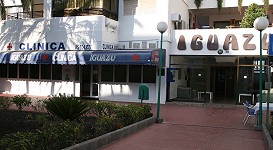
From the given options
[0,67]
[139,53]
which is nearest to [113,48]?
[139,53]

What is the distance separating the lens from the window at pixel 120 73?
19.2 m

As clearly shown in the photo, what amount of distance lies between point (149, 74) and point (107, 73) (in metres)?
2.69

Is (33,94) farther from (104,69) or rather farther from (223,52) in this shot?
(223,52)

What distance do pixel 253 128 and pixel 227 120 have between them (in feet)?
6.35

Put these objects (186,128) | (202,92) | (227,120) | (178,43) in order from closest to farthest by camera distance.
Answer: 1. (186,128)
2. (227,120)
3. (178,43)
4. (202,92)

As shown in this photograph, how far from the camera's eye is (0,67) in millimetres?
22859

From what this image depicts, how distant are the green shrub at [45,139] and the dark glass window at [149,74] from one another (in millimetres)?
11798

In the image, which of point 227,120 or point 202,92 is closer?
point 227,120

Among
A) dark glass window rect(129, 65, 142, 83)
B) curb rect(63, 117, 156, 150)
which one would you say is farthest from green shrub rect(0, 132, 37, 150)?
dark glass window rect(129, 65, 142, 83)

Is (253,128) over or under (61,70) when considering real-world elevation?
under

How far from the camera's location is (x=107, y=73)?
774 inches

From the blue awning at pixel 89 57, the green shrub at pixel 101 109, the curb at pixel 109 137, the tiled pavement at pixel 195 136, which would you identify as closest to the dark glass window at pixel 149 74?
the blue awning at pixel 89 57

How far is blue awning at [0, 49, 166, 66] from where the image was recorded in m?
16.8

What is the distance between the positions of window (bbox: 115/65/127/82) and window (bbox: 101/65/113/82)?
1.09 ft
